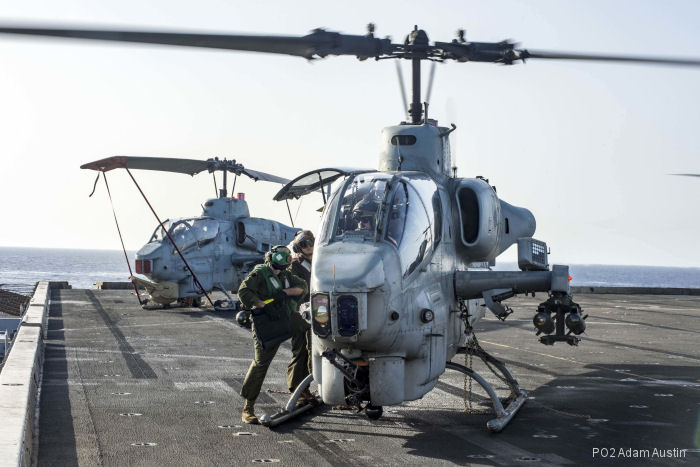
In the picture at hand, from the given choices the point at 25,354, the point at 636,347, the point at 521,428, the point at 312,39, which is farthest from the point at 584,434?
the point at 636,347

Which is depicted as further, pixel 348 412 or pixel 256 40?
pixel 348 412

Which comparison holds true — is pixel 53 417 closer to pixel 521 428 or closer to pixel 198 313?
pixel 521 428

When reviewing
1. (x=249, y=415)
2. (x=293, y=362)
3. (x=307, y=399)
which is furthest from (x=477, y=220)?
(x=249, y=415)

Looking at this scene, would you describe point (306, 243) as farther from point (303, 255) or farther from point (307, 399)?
point (307, 399)

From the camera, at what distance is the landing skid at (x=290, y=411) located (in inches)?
387

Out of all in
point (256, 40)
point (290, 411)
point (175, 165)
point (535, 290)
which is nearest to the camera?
point (256, 40)

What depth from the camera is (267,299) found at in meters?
10.4

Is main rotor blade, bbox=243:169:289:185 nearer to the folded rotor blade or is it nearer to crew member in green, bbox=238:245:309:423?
the folded rotor blade

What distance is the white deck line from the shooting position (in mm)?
7012

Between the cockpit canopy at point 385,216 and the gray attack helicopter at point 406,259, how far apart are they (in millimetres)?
14

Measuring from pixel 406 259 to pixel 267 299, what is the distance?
2317 mm

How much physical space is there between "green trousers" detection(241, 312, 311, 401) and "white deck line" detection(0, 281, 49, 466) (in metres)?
2.59

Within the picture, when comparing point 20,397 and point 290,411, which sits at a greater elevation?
point 20,397

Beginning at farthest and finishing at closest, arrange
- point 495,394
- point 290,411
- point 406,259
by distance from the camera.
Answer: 1. point 290,411
2. point 495,394
3. point 406,259
